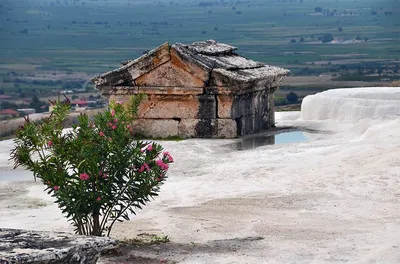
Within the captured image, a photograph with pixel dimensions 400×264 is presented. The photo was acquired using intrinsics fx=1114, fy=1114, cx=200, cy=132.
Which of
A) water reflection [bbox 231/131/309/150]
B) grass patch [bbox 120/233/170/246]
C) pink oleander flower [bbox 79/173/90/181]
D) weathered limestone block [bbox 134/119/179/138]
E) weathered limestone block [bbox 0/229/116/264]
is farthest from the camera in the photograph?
weathered limestone block [bbox 134/119/179/138]

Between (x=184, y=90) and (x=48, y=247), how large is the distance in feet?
34.2

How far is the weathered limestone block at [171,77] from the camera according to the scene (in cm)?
1825

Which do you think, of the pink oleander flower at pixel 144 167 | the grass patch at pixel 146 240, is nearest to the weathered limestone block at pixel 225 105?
the grass patch at pixel 146 240

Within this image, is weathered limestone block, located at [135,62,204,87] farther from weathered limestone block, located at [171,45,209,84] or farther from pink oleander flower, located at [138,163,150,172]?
pink oleander flower, located at [138,163,150,172]

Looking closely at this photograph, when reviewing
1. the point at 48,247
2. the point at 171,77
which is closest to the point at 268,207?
the point at 48,247

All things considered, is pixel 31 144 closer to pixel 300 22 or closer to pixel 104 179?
pixel 104 179

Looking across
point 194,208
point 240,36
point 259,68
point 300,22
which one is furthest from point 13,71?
point 194,208

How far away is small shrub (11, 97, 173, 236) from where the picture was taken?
10344mm

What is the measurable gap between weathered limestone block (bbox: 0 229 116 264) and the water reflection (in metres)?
8.98

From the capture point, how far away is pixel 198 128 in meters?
18.4

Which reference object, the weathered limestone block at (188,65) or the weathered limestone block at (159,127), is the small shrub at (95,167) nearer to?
the weathered limestone block at (188,65)

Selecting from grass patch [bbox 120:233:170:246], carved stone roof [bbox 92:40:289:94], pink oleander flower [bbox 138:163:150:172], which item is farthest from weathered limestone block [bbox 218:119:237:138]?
pink oleander flower [bbox 138:163:150:172]

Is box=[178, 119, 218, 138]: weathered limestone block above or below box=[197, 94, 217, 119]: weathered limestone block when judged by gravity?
below

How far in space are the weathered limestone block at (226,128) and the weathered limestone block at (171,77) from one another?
0.71 metres
